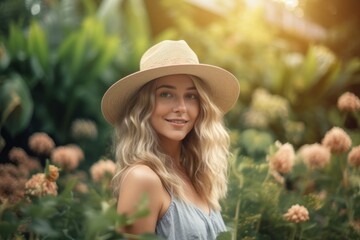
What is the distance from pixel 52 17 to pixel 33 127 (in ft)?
6.16

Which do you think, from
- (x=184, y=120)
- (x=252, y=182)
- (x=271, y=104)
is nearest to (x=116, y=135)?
(x=184, y=120)

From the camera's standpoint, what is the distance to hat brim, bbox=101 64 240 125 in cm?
213

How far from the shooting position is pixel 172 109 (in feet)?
7.07

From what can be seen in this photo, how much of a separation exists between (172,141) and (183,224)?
0.40 metres

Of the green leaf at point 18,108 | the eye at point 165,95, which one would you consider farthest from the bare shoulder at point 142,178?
the green leaf at point 18,108

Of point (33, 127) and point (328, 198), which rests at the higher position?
point (33, 127)

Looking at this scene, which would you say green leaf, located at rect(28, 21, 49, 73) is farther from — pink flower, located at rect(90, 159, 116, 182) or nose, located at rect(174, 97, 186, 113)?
nose, located at rect(174, 97, 186, 113)

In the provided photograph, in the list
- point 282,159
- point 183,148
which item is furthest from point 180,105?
point 282,159

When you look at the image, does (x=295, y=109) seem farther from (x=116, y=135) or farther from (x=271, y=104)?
(x=116, y=135)

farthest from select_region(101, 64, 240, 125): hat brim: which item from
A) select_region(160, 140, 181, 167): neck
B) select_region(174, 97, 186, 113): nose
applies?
select_region(160, 140, 181, 167): neck

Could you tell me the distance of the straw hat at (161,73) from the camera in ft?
6.98

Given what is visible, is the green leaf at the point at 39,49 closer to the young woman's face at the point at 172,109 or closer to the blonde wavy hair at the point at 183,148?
the blonde wavy hair at the point at 183,148

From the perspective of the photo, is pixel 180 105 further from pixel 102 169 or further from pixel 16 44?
pixel 16 44

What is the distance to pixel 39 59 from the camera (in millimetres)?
5188
